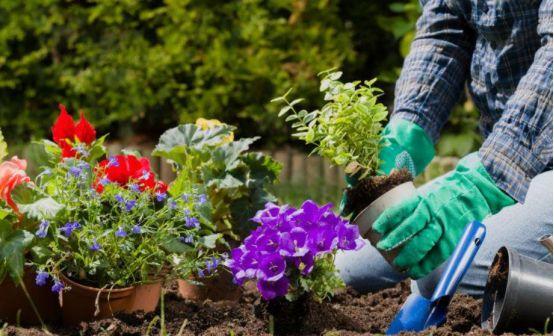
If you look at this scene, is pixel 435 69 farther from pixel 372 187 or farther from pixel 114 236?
pixel 114 236

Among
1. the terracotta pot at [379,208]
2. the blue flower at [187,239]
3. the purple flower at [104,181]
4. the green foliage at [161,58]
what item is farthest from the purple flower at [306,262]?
the green foliage at [161,58]

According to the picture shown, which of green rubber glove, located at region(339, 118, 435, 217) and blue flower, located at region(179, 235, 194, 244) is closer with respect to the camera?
blue flower, located at region(179, 235, 194, 244)

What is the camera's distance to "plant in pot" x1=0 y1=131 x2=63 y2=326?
80.1 inches

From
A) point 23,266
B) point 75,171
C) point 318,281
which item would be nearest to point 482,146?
point 318,281

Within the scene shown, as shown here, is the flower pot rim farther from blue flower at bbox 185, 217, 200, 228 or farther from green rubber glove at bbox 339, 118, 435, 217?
green rubber glove at bbox 339, 118, 435, 217

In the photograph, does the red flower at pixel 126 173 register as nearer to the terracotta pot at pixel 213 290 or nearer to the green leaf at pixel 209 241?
the green leaf at pixel 209 241

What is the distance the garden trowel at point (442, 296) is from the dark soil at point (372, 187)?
186 mm

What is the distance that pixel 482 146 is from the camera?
2096 mm

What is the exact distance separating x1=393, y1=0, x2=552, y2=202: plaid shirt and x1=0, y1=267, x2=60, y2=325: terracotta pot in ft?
3.46

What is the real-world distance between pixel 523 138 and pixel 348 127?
39cm

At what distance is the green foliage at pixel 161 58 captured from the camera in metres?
4.84

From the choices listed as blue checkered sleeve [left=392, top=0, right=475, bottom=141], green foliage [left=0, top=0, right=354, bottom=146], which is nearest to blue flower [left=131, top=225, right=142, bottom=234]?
blue checkered sleeve [left=392, top=0, right=475, bottom=141]

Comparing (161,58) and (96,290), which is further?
(161,58)

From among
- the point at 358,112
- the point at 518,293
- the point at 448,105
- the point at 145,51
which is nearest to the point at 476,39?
the point at 448,105
